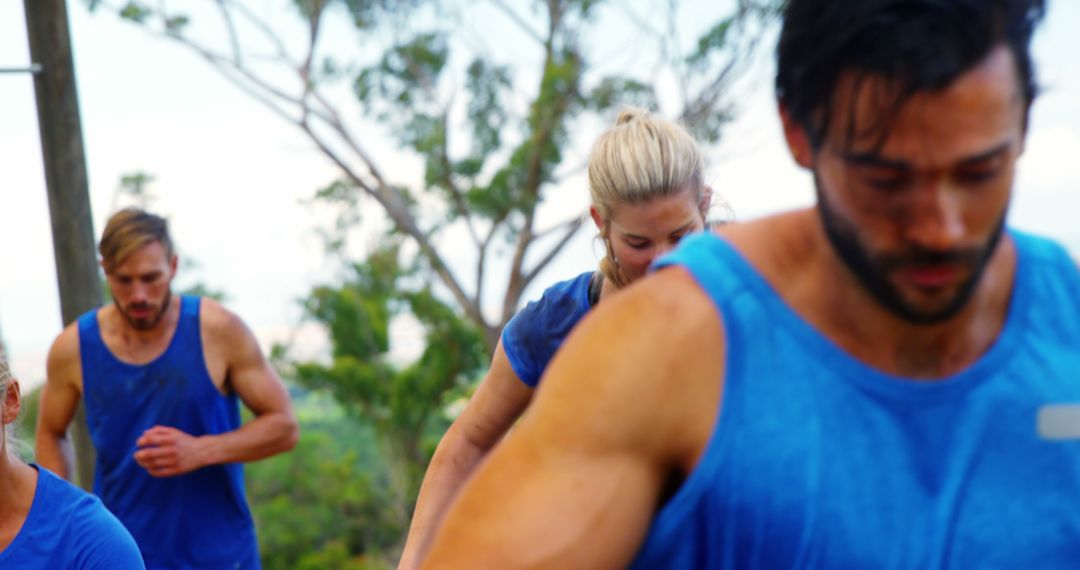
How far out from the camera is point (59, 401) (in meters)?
5.11

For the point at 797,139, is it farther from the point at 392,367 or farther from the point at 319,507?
the point at 319,507

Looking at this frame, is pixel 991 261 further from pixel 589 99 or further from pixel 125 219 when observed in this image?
pixel 589 99

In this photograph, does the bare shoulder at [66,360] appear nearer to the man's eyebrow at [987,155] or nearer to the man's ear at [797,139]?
the man's ear at [797,139]

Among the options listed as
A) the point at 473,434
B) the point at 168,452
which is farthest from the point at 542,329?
the point at 168,452

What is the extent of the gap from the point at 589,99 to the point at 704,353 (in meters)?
14.6

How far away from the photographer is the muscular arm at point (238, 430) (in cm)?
465

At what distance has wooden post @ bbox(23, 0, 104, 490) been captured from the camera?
596 cm

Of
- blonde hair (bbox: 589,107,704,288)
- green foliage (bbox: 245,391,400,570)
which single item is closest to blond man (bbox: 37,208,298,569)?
blonde hair (bbox: 589,107,704,288)

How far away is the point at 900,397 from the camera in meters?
1.34

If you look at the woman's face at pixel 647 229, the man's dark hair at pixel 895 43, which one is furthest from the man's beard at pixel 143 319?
the man's dark hair at pixel 895 43

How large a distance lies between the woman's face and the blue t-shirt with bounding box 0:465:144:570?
44.0 inches

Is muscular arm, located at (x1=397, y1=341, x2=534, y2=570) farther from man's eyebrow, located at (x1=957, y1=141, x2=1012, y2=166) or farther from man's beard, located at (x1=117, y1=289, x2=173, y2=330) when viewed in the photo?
man's beard, located at (x1=117, y1=289, x2=173, y2=330)

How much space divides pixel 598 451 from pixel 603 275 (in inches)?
71.0

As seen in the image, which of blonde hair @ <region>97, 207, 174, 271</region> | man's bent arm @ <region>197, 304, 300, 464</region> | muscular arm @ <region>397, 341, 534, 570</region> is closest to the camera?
muscular arm @ <region>397, 341, 534, 570</region>
